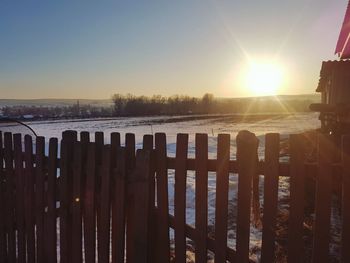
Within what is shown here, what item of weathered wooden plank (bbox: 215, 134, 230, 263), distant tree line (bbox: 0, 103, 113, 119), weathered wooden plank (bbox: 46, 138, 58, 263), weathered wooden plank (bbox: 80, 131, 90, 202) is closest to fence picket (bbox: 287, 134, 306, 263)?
weathered wooden plank (bbox: 215, 134, 230, 263)

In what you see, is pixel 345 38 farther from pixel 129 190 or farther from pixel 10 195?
pixel 10 195

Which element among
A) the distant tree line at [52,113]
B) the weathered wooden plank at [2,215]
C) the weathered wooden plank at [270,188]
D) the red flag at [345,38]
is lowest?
the distant tree line at [52,113]

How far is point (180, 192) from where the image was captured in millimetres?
3143

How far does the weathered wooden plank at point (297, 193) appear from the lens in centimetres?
A: 268

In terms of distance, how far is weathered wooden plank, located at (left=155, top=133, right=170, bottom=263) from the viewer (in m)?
3.23

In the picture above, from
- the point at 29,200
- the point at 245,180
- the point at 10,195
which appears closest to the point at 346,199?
the point at 245,180

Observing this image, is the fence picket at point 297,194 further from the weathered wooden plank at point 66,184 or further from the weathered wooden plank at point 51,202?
the weathered wooden plank at point 51,202

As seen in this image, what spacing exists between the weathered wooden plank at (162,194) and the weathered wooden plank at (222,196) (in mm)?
501

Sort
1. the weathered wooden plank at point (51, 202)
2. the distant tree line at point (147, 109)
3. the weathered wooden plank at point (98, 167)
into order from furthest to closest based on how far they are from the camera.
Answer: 1. the distant tree line at point (147, 109)
2. the weathered wooden plank at point (51, 202)
3. the weathered wooden plank at point (98, 167)

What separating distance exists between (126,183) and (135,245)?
0.58 meters

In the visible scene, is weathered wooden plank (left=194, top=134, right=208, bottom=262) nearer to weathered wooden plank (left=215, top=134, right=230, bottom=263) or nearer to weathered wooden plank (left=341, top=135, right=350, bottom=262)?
Answer: weathered wooden plank (left=215, top=134, right=230, bottom=263)

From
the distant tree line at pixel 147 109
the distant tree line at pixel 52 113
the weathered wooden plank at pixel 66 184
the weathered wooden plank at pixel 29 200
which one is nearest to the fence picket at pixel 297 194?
the weathered wooden plank at pixel 66 184

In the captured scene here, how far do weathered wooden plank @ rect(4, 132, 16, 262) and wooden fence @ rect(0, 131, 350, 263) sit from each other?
1 centimetres

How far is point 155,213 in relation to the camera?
3.35 meters
